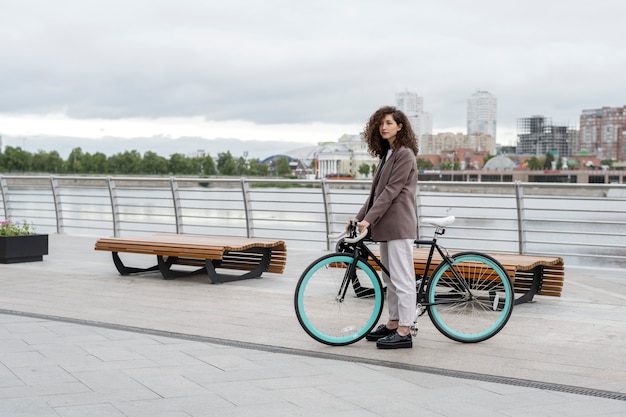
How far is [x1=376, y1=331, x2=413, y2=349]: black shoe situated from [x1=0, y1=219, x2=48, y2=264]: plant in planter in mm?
7214

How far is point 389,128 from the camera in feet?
19.8

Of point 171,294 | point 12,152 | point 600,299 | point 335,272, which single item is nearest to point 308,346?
point 335,272

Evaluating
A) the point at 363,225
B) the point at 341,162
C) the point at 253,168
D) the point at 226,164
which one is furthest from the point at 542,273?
the point at 226,164

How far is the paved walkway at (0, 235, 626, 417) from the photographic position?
Result: 4.40 meters

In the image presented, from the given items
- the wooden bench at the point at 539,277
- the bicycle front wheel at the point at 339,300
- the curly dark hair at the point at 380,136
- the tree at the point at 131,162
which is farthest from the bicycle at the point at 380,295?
the tree at the point at 131,162

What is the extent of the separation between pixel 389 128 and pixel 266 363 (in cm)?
196

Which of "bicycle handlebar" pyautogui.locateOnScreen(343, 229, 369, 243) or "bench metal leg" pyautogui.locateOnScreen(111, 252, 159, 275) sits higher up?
"bicycle handlebar" pyautogui.locateOnScreen(343, 229, 369, 243)

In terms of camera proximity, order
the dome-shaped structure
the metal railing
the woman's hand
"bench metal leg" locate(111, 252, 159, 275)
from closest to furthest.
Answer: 1. the woman's hand
2. "bench metal leg" locate(111, 252, 159, 275)
3. the metal railing
4. the dome-shaped structure

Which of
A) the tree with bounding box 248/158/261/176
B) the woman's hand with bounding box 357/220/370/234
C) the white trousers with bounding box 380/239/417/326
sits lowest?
the white trousers with bounding box 380/239/417/326

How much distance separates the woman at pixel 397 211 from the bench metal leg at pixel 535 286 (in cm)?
222

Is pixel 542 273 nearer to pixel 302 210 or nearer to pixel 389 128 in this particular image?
pixel 389 128

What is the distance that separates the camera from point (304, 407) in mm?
4340

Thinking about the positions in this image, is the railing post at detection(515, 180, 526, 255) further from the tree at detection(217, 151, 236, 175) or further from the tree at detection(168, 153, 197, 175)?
the tree at detection(217, 151, 236, 175)

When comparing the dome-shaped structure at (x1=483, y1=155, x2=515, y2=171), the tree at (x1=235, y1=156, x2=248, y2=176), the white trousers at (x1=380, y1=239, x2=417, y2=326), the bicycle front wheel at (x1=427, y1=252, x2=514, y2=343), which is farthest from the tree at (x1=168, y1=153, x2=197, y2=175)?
the white trousers at (x1=380, y1=239, x2=417, y2=326)
